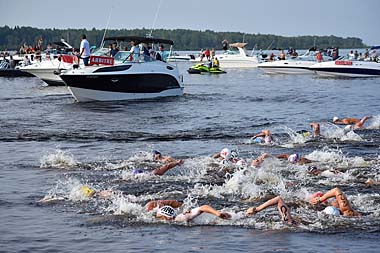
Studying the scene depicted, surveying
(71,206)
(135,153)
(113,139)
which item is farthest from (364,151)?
(71,206)

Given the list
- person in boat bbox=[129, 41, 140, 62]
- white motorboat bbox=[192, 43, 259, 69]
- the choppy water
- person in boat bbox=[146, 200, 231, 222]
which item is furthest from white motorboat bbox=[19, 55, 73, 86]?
person in boat bbox=[146, 200, 231, 222]

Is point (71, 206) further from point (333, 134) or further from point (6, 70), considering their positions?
point (6, 70)

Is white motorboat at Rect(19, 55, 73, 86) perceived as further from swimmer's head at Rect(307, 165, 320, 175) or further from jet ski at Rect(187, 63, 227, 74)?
swimmer's head at Rect(307, 165, 320, 175)

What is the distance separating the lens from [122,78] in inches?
1256

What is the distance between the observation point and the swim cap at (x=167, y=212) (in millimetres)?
12587

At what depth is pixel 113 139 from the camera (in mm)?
22750

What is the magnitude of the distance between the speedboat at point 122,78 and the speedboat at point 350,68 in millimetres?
19807

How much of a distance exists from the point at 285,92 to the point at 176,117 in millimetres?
15339

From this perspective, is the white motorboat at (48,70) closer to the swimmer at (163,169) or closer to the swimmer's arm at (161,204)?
the swimmer at (163,169)

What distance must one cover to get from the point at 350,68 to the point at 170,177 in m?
36.8

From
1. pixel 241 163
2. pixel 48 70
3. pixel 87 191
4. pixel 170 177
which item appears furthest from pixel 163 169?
pixel 48 70

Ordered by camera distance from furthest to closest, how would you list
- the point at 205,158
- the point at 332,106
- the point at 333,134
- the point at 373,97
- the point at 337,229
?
the point at 373,97 → the point at 332,106 → the point at 333,134 → the point at 205,158 → the point at 337,229

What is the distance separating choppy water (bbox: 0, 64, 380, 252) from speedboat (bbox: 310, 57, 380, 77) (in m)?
18.3

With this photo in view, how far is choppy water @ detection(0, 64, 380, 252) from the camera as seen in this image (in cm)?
1162
